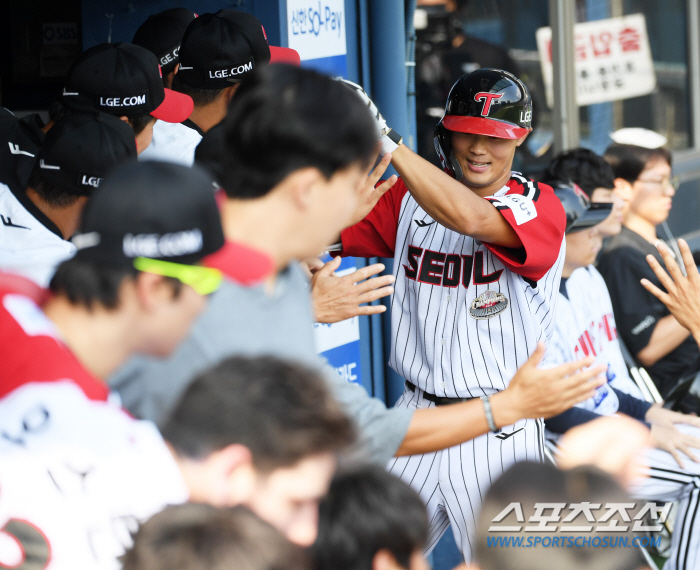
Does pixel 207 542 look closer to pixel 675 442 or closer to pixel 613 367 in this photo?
pixel 675 442

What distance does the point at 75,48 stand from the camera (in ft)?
14.4

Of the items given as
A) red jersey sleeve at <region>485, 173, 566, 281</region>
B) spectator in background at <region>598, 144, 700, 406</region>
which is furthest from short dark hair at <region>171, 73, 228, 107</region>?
spectator in background at <region>598, 144, 700, 406</region>

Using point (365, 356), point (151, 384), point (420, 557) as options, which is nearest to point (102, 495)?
point (151, 384)

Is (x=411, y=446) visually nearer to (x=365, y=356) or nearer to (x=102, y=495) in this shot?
(x=102, y=495)

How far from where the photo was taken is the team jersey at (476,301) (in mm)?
2629

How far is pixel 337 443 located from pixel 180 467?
24 centimetres

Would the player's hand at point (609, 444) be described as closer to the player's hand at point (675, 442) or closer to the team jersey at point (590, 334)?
the player's hand at point (675, 442)

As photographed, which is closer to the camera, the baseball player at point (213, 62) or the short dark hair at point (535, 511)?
the short dark hair at point (535, 511)

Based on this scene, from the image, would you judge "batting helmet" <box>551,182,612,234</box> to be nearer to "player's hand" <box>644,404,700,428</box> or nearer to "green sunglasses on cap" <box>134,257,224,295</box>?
"player's hand" <box>644,404,700,428</box>

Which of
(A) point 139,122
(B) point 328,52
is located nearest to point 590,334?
(B) point 328,52

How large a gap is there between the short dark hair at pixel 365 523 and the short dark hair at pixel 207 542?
0.13m

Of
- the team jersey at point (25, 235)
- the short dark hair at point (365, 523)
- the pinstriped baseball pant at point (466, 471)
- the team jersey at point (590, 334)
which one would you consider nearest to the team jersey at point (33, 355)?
the short dark hair at point (365, 523)

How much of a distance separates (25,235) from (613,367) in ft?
8.54

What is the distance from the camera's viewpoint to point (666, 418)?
3365 millimetres
